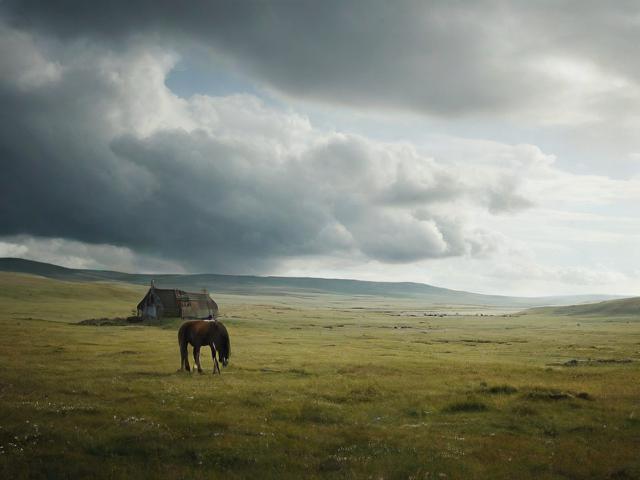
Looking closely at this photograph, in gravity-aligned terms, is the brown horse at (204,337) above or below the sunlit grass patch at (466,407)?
above

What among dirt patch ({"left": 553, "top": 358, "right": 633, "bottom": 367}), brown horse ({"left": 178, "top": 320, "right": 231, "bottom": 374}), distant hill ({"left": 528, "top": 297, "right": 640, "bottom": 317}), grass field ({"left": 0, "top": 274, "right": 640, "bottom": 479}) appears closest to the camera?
grass field ({"left": 0, "top": 274, "right": 640, "bottom": 479})

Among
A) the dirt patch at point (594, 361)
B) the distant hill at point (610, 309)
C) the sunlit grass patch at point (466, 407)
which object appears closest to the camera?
the sunlit grass patch at point (466, 407)

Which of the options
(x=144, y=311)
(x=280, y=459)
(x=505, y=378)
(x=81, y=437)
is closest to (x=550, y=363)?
(x=505, y=378)

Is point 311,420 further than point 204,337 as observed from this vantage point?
No

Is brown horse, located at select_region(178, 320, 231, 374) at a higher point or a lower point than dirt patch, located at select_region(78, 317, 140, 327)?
higher

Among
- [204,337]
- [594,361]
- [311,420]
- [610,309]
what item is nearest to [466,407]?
[311,420]

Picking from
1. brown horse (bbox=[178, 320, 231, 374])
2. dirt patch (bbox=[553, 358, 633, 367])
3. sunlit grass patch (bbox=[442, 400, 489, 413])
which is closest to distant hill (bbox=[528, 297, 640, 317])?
dirt patch (bbox=[553, 358, 633, 367])

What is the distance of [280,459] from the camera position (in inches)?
582

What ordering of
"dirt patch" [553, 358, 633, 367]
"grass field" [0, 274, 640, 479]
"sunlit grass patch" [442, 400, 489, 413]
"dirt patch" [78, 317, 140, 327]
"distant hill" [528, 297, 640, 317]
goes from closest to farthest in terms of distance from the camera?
"grass field" [0, 274, 640, 479]
"sunlit grass patch" [442, 400, 489, 413]
"dirt patch" [553, 358, 633, 367]
"dirt patch" [78, 317, 140, 327]
"distant hill" [528, 297, 640, 317]

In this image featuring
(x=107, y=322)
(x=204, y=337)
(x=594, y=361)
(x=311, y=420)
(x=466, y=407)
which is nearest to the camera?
(x=311, y=420)

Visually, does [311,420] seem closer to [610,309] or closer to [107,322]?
[107,322]

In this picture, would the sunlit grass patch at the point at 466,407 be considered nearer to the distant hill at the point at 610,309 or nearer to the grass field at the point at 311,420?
the grass field at the point at 311,420

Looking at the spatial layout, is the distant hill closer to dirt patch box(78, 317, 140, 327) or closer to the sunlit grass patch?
dirt patch box(78, 317, 140, 327)

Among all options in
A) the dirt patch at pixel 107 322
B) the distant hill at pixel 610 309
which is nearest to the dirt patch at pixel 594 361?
the dirt patch at pixel 107 322
